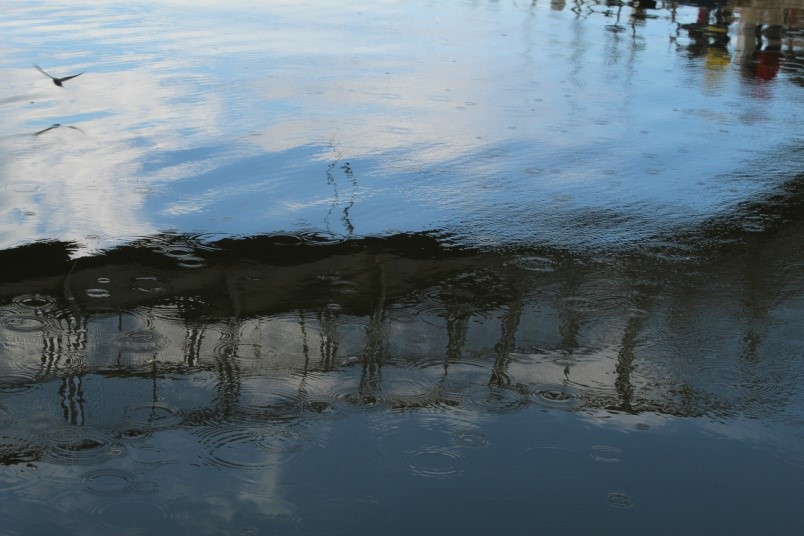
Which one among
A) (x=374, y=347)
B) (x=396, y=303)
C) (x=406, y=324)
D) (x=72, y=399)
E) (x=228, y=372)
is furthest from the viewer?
(x=396, y=303)

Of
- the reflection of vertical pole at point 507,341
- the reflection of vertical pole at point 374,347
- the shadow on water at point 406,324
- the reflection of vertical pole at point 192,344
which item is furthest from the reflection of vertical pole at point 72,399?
the reflection of vertical pole at point 507,341

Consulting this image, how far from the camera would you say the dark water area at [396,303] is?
374 centimetres

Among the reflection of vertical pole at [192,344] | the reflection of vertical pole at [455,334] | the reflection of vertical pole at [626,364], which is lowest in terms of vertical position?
the reflection of vertical pole at [626,364]

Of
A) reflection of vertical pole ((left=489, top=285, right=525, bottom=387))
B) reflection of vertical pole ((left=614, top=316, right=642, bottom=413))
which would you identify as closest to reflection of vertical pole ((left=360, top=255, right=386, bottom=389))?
reflection of vertical pole ((left=489, top=285, right=525, bottom=387))

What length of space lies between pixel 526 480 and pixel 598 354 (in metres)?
1.30

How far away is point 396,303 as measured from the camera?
18.0ft

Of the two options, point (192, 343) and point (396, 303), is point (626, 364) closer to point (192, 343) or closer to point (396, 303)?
point (396, 303)

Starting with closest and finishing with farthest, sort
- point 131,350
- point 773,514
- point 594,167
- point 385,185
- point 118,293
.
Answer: point 773,514 < point 131,350 < point 118,293 < point 385,185 < point 594,167

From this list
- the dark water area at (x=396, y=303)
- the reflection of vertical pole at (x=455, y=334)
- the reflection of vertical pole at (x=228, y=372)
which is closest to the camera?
the dark water area at (x=396, y=303)

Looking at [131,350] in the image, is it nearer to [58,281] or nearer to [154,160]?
[58,281]

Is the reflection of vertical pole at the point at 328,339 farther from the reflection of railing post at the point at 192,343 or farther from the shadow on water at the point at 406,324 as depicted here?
the reflection of railing post at the point at 192,343

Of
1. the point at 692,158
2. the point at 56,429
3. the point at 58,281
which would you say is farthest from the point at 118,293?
the point at 692,158

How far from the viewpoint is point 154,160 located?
7777 millimetres

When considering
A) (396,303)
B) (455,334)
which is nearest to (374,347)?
(455,334)
